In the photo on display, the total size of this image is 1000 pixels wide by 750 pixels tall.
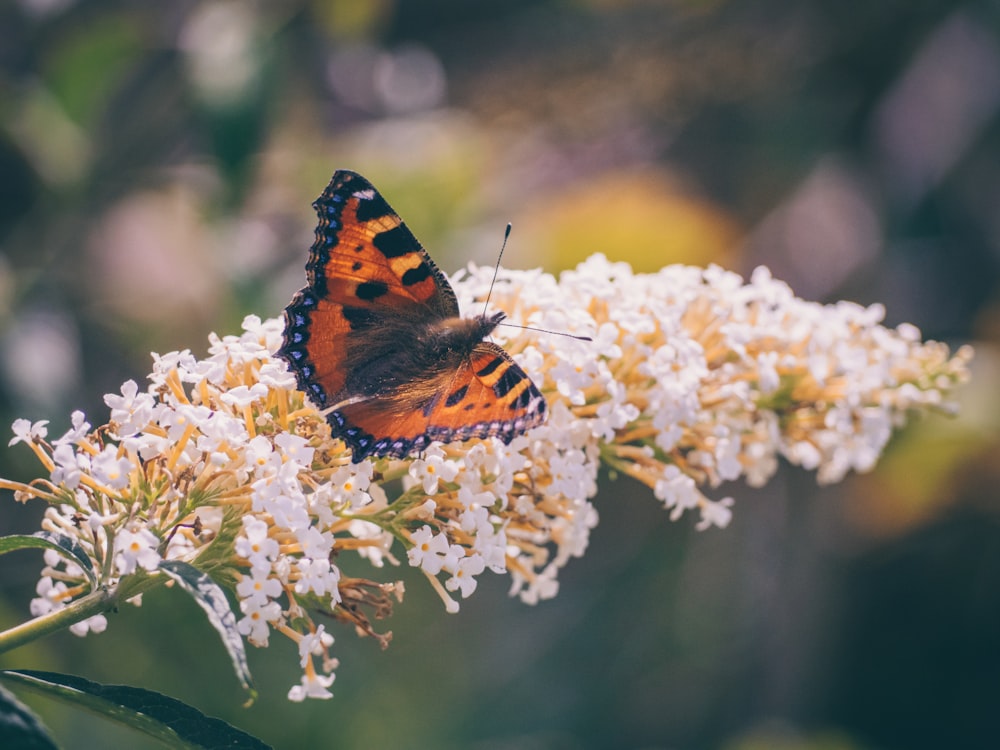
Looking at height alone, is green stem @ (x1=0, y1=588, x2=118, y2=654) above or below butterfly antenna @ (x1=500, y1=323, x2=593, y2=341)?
below

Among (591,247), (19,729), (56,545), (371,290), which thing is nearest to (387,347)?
(371,290)

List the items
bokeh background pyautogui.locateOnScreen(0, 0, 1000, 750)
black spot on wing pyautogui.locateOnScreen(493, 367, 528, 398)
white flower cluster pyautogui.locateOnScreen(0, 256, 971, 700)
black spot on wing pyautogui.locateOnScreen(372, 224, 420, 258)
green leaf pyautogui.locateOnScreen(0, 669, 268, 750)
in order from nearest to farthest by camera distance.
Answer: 1. green leaf pyautogui.locateOnScreen(0, 669, 268, 750)
2. white flower cluster pyautogui.locateOnScreen(0, 256, 971, 700)
3. black spot on wing pyautogui.locateOnScreen(493, 367, 528, 398)
4. black spot on wing pyautogui.locateOnScreen(372, 224, 420, 258)
5. bokeh background pyautogui.locateOnScreen(0, 0, 1000, 750)

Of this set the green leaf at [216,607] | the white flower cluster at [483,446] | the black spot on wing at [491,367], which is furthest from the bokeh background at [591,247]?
the green leaf at [216,607]

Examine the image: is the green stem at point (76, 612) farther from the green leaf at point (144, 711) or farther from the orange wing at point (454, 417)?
the orange wing at point (454, 417)

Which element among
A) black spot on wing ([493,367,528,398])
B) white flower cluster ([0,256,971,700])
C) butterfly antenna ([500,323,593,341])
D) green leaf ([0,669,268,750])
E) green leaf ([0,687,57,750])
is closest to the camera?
green leaf ([0,687,57,750])

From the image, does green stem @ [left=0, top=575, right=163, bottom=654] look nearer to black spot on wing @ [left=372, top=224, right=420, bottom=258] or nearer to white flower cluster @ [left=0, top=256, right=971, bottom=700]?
white flower cluster @ [left=0, top=256, right=971, bottom=700]

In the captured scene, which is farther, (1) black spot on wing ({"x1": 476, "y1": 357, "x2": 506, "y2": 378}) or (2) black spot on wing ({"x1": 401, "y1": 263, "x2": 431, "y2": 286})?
(2) black spot on wing ({"x1": 401, "y1": 263, "x2": 431, "y2": 286})

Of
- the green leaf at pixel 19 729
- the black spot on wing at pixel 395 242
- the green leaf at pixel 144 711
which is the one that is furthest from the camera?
the black spot on wing at pixel 395 242

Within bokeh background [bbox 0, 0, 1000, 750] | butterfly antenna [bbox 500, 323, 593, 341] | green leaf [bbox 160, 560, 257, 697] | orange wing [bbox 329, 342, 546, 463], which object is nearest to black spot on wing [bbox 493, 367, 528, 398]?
orange wing [bbox 329, 342, 546, 463]
